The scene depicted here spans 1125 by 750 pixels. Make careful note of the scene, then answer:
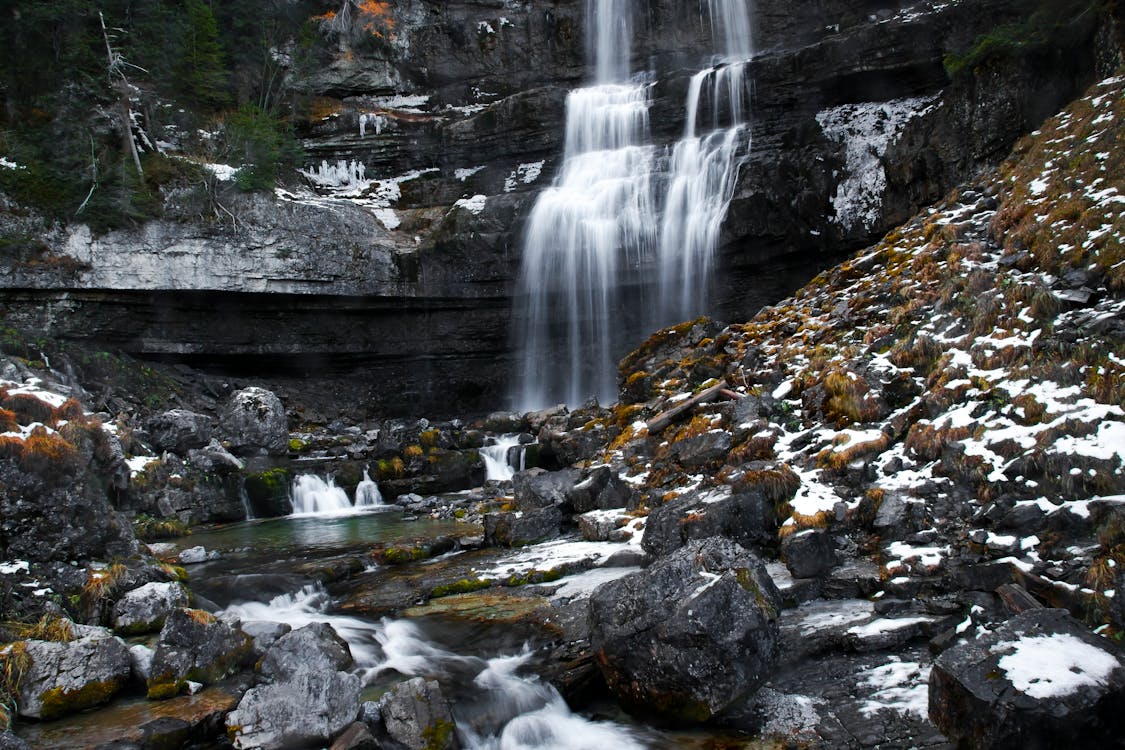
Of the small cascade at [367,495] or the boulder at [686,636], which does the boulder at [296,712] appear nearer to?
the boulder at [686,636]

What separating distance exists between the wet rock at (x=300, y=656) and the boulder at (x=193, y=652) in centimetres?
33

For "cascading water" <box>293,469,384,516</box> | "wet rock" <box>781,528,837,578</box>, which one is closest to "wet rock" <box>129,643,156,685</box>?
"wet rock" <box>781,528,837,578</box>

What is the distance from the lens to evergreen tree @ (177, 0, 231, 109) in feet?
82.7

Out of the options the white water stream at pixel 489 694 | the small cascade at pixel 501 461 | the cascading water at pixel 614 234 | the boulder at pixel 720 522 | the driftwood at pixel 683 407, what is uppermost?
the cascading water at pixel 614 234

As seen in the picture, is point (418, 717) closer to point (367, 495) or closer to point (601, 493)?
point (601, 493)

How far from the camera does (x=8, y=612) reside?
20.1ft

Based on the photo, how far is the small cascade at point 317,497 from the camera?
15664mm

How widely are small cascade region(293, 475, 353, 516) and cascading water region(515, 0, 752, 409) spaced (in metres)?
10.5

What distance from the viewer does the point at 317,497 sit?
15.8 m

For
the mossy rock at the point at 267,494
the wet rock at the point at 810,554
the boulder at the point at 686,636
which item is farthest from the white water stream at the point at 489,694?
the mossy rock at the point at 267,494

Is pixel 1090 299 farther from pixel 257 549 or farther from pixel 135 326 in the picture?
pixel 135 326

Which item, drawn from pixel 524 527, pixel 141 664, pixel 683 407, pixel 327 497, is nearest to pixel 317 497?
pixel 327 497

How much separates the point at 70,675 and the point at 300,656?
1.74 m

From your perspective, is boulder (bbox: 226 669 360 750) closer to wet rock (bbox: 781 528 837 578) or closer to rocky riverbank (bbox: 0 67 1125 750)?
rocky riverbank (bbox: 0 67 1125 750)
